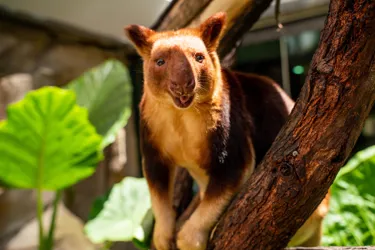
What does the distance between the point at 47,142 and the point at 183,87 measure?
1234mm

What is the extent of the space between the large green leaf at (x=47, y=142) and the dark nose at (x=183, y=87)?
105cm

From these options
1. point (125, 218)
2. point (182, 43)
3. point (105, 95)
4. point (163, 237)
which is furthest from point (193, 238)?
point (105, 95)

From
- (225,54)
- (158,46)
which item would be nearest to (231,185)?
(158,46)

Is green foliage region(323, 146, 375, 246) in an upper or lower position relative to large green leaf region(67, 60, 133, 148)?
upper

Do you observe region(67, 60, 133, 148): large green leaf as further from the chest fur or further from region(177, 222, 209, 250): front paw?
region(177, 222, 209, 250): front paw

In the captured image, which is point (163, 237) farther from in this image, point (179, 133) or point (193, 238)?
point (179, 133)

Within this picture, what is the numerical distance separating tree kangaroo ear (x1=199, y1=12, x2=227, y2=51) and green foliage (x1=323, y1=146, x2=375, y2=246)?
3.81 feet

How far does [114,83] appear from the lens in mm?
2850

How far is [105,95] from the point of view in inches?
112

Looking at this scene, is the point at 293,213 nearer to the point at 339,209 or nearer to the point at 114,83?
the point at 339,209

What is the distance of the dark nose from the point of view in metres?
1.34

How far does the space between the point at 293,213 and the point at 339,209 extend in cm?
120

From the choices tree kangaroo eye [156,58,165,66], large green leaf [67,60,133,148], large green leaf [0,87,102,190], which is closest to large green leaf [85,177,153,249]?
large green leaf [0,87,102,190]

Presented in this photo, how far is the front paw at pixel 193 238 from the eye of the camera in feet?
4.99
